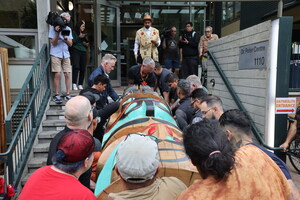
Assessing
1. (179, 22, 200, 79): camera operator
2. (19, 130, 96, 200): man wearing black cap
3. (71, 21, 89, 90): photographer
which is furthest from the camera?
(179, 22, 200, 79): camera operator

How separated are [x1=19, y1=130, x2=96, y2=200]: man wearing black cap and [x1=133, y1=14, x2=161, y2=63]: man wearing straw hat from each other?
5211mm

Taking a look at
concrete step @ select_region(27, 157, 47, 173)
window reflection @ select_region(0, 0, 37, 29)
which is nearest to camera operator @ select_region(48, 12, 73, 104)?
window reflection @ select_region(0, 0, 37, 29)

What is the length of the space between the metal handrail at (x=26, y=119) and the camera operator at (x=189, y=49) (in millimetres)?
3519

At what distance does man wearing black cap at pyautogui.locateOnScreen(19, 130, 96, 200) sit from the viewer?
1373mm

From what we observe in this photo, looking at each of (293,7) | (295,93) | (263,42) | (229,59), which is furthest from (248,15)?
(263,42)

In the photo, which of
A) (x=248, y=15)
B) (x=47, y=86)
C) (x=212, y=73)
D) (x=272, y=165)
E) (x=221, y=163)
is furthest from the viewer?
(x=248, y=15)

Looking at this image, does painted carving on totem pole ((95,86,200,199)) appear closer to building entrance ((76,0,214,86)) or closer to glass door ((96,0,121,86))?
glass door ((96,0,121,86))

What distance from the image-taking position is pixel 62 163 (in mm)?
1456

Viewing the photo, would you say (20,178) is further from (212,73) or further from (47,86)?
(212,73)

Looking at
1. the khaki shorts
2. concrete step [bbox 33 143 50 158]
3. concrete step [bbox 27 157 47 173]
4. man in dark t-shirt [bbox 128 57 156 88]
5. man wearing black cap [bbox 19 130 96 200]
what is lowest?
concrete step [bbox 27 157 47 173]

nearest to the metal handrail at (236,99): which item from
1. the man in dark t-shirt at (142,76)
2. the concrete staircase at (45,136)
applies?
the man in dark t-shirt at (142,76)

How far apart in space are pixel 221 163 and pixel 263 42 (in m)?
3.12

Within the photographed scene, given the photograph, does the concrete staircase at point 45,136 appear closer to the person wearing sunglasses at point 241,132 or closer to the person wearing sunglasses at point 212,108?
the person wearing sunglasses at point 212,108

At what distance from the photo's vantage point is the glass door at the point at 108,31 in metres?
7.51
